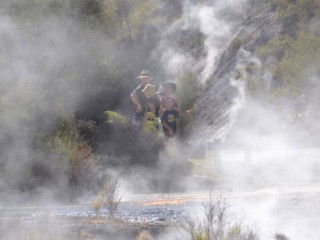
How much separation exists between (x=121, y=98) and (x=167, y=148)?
803 centimetres

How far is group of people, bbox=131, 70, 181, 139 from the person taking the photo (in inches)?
618

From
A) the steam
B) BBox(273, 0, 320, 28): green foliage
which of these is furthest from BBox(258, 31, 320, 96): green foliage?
BBox(273, 0, 320, 28): green foliage

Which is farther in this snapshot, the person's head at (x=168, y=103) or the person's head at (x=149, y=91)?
the person's head at (x=149, y=91)

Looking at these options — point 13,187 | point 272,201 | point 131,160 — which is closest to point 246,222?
point 272,201

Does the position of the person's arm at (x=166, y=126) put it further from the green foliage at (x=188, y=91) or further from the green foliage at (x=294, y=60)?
the green foliage at (x=188, y=91)

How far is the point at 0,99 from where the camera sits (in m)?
14.8

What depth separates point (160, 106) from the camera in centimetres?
1645

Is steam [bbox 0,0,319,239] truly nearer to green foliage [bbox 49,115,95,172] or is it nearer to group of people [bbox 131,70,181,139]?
green foliage [bbox 49,115,95,172]

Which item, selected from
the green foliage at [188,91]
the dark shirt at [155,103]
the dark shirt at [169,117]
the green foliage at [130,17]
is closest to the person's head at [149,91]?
the dark shirt at [155,103]

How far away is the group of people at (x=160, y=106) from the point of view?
15.7m

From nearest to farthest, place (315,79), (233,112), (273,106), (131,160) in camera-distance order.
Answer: (131,160) < (315,79) < (273,106) < (233,112)

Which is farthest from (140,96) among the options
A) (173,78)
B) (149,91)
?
(173,78)

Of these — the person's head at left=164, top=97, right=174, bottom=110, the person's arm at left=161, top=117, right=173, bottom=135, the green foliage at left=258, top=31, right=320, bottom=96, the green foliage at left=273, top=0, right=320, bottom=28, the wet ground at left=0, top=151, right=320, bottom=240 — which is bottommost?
the wet ground at left=0, top=151, right=320, bottom=240

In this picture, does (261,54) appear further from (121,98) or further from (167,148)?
(167,148)
